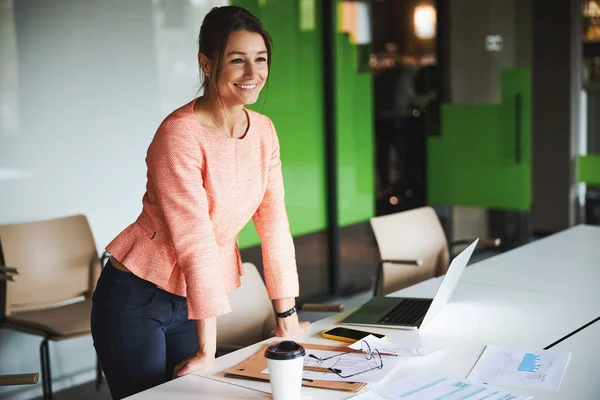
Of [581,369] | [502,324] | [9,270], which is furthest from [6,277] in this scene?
[581,369]

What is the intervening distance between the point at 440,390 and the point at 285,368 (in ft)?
1.41

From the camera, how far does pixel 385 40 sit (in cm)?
881

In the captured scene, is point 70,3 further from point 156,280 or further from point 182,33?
point 156,280

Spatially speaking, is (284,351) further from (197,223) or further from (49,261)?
(49,261)

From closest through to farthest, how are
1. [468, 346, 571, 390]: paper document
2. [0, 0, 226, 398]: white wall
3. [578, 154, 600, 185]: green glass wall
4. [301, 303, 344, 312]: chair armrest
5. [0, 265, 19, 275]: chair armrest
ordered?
[468, 346, 571, 390]: paper document < [301, 303, 344, 312]: chair armrest < [0, 265, 19, 275]: chair armrest < [0, 0, 226, 398]: white wall < [578, 154, 600, 185]: green glass wall

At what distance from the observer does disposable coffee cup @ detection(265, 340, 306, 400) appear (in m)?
1.86

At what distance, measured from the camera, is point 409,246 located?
13.6 feet

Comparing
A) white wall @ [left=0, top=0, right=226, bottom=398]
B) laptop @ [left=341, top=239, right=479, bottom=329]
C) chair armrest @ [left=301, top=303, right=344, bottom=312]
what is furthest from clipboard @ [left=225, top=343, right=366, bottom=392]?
white wall @ [left=0, top=0, right=226, bottom=398]

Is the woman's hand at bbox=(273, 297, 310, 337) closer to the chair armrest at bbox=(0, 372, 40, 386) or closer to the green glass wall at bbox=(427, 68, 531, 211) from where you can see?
the chair armrest at bbox=(0, 372, 40, 386)

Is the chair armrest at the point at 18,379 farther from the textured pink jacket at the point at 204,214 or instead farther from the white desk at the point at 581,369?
the white desk at the point at 581,369

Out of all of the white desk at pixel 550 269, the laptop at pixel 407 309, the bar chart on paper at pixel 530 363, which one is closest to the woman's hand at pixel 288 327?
the laptop at pixel 407 309

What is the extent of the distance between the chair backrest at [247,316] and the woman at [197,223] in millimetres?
601

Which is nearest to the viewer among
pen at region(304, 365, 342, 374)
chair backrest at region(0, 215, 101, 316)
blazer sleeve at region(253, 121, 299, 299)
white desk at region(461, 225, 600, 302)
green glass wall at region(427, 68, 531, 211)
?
pen at region(304, 365, 342, 374)

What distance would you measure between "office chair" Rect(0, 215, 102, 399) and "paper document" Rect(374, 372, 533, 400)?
2312 mm
